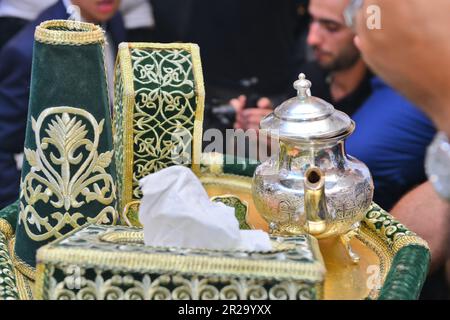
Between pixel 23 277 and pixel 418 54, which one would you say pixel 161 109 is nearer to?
pixel 23 277

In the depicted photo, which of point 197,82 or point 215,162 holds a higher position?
point 197,82

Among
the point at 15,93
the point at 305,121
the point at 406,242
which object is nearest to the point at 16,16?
the point at 15,93

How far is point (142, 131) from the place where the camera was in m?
1.45

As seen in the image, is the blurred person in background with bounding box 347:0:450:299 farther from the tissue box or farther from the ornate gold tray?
the ornate gold tray

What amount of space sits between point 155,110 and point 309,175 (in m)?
0.34

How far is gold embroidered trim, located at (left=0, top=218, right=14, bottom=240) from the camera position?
4.61 feet

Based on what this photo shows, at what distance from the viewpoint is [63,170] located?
1270 mm

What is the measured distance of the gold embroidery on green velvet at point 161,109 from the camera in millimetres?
1433

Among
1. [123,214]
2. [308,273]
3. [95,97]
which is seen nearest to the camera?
[308,273]

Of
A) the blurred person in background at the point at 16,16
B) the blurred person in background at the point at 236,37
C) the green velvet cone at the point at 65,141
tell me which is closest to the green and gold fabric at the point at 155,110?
the green velvet cone at the point at 65,141

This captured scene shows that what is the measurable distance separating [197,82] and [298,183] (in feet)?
0.96

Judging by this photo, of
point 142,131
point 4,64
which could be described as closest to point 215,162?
point 142,131

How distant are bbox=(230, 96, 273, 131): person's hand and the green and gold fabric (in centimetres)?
65
